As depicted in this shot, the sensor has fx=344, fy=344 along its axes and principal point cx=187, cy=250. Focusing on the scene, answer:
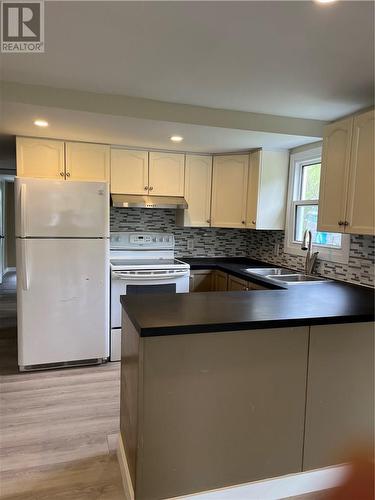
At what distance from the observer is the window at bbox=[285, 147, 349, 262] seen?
3.07 m

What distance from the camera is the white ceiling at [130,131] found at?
97.3 inches

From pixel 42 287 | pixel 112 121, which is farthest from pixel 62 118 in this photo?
pixel 42 287

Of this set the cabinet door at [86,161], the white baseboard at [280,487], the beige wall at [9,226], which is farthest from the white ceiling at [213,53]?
the beige wall at [9,226]

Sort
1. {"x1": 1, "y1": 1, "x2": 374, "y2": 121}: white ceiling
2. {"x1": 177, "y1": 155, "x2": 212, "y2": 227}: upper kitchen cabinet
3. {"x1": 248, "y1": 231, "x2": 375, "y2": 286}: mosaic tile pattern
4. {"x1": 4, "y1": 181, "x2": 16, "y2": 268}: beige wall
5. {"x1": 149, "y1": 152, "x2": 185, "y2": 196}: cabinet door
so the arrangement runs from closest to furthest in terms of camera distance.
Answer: {"x1": 1, "y1": 1, "x2": 374, "y2": 121}: white ceiling → {"x1": 248, "y1": 231, "x2": 375, "y2": 286}: mosaic tile pattern → {"x1": 149, "y1": 152, "x2": 185, "y2": 196}: cabinet door → {"x1": 177, "y1": 155, "x2": 212, "y2": 227}: upper kitchen cabinet → {"x1": 4, "y1": 181, "x2": 16, "y2": 268}: beige wall

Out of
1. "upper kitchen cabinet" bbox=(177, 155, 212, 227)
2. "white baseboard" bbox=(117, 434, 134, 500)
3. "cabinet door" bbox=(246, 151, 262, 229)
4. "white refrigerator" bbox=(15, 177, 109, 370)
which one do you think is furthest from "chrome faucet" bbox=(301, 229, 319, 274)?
"white baseboard" bbox=(117, 434, 134, 500)

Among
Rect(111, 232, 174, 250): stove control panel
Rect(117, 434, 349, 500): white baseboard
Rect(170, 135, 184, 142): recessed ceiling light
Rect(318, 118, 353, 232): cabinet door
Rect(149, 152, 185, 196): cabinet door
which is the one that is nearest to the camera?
Rect(117, 434, 349, 500): white baseboard

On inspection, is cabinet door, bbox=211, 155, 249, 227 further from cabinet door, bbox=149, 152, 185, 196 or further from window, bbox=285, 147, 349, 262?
window, bbox=285, 147, 349, 262

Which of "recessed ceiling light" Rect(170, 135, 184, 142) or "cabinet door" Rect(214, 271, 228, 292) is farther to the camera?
"cabinet door" Rect(214, 271, 228, 292)

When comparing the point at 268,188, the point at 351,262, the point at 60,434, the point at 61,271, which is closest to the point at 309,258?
the point at 351,262

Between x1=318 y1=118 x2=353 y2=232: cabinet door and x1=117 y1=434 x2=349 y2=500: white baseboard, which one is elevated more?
x1=318 y1=118 x2=353 y2=232: cabinet door

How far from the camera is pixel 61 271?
295 cm

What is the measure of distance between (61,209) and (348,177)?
225cm

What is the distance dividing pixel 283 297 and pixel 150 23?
5.11ft

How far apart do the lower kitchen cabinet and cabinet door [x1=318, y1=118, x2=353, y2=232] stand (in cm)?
95
